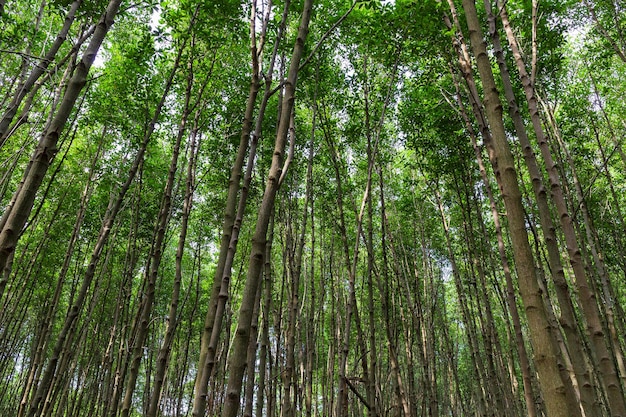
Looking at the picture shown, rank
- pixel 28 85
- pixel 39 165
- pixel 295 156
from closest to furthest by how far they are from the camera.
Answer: pixel 39 165
pixel 28 85
pixel 295 156

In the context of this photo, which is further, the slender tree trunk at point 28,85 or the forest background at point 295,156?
the slender tree trunk at point 28,85

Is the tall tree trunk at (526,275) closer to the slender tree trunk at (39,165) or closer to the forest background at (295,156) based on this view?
the forest background at (295,156)

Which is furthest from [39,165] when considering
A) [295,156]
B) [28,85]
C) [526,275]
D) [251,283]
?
[295,156]

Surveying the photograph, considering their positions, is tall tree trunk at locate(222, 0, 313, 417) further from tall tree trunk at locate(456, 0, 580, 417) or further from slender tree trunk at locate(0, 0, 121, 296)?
tall tree trunk at locate(456, 0, 580, 417)

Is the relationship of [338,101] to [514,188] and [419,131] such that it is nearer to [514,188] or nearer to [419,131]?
[419,131]

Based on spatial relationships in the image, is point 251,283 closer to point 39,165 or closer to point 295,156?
point 39,165

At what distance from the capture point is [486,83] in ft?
6.67

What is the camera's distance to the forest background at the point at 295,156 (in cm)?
210

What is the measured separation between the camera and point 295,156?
25.2 ft

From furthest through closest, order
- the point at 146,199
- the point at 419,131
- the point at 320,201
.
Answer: the point at 320,201
the point at 146,199
the point at 419,131

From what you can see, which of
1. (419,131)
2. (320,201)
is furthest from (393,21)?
(320,201)

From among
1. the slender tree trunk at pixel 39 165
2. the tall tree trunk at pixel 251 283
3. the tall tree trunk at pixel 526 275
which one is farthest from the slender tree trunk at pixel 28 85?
the tall tree trunk at pixel 526 275

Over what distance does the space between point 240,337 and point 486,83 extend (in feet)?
5.69

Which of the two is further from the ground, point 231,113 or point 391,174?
point 391,174
